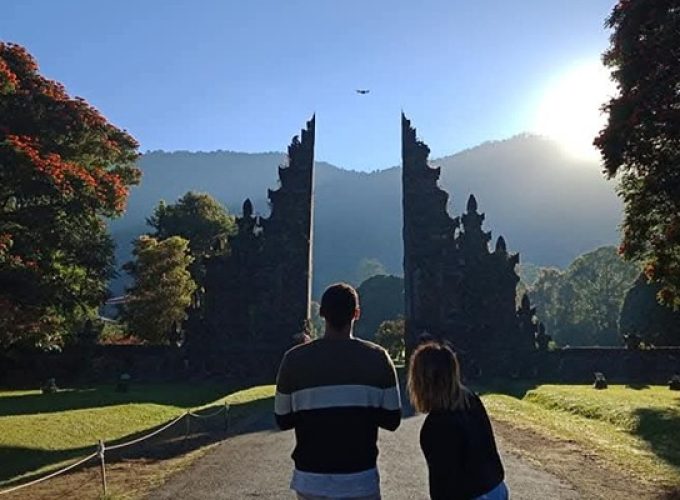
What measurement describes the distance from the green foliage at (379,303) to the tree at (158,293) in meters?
45.2

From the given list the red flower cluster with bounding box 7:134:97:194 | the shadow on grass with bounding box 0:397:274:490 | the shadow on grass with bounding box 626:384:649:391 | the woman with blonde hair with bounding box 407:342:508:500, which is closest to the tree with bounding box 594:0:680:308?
the shadow on grass with bounding box 626:384:649:391

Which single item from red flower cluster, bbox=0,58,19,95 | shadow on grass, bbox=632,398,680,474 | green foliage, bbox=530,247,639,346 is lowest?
shadow on grass, bbox=632,398,680,474

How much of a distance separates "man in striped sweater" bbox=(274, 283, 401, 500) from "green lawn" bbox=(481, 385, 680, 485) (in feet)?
28.0

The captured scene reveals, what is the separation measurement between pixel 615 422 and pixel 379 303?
74006mm

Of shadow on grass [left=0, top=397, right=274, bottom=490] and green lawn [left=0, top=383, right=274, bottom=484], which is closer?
shadow on grass [left=0, top=397, right=274, bottom=490]

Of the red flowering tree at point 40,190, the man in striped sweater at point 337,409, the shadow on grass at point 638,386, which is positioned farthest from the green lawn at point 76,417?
the shadow on grass at point 638,386

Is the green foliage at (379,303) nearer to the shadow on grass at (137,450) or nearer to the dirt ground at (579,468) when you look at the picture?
the shadow on grass at (137,450)

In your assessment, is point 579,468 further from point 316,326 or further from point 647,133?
point 316,326

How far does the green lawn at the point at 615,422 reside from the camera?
12.8m

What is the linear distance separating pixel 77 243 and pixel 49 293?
31.2 feet

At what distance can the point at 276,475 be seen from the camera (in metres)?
11.2

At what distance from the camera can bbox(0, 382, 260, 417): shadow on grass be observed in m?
23.3

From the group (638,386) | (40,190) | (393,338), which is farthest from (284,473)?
(393,338)

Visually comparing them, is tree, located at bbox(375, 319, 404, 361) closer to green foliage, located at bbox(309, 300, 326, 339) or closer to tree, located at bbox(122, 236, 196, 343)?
green foliage, located at bbox(309, 300, 326, 339)
